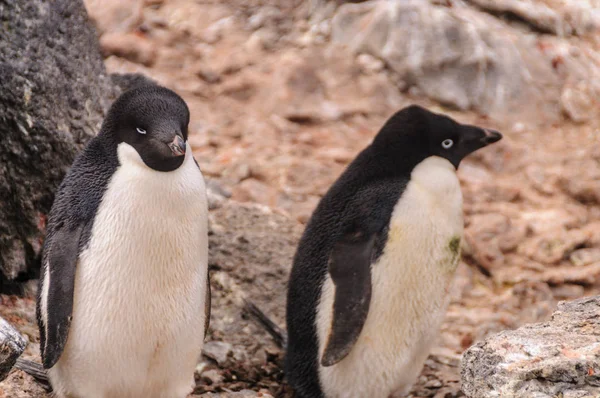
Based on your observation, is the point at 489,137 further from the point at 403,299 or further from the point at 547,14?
the point at 547,14

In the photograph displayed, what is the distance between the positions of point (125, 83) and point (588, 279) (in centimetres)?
227

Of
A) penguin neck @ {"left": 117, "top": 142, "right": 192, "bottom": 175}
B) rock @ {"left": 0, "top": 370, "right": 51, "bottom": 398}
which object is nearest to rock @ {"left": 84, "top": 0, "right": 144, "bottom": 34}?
penguin neck @ {"left": 117, "top": 142, "right": 192, "bottom": 175}

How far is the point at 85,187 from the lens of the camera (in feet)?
8.61

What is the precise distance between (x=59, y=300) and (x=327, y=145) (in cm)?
242

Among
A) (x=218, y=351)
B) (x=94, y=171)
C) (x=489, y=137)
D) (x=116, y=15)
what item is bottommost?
(x=218, y=351)

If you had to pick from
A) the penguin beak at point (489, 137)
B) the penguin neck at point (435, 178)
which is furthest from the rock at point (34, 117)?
the penguin beak at point (489, 137)

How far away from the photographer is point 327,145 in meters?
4.71

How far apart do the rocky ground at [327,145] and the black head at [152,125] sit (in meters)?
0.92

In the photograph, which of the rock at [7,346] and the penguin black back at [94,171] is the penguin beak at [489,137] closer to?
the penguin black back at [94,171]

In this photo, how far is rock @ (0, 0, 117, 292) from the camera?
309cm

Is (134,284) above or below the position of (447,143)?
above

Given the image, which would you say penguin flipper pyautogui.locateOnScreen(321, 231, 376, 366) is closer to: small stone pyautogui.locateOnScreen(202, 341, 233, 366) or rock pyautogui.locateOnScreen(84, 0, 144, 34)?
small stone pyautogui.locateOnScreen(202, 341, 233, 366)

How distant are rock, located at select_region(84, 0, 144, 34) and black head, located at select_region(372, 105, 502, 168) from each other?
2525mm

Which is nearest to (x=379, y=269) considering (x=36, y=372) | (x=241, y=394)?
(x=241, y=394)
